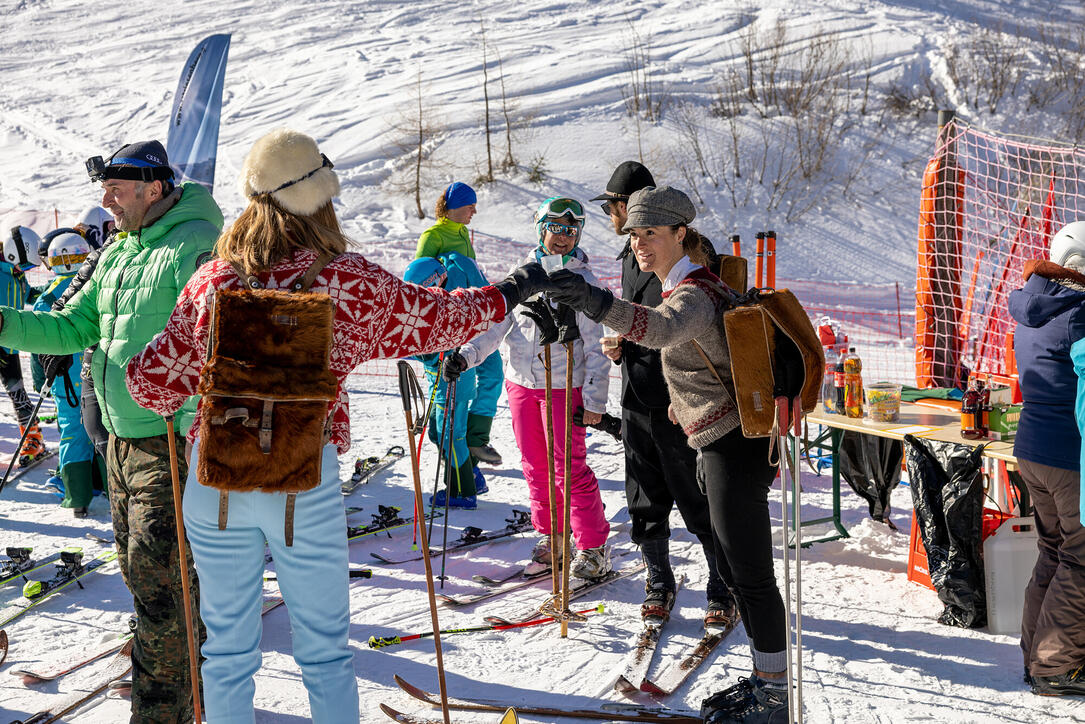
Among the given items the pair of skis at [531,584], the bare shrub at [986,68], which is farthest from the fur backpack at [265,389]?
the bare shrub at [986,68]

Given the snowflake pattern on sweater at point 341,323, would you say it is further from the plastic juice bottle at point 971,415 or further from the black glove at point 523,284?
the plastic juice bottle at point 971,415

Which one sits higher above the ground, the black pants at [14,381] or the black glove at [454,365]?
the black glove at [454,365]

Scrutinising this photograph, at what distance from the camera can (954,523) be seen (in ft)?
14.0

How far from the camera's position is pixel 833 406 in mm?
5266

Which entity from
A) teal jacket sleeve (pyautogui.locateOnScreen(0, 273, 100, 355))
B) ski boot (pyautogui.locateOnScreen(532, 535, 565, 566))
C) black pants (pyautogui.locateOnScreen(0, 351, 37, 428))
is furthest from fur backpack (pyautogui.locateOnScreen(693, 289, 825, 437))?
black pants (pyautogui.locateOnScreen(0, 351, 37, 428))

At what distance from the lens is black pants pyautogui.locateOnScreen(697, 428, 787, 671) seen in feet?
11.2

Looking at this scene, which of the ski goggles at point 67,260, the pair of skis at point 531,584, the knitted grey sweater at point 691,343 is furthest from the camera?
the ski goggles at point 67,260

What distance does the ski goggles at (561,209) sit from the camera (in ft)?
15.1

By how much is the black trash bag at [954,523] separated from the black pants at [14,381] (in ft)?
22.1

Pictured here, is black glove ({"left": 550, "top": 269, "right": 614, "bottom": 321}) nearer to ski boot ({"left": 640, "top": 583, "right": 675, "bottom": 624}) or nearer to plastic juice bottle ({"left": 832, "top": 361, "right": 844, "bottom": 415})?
ski boot ({"left": 640, "top": 583, "right": 675, "bottom": 624})

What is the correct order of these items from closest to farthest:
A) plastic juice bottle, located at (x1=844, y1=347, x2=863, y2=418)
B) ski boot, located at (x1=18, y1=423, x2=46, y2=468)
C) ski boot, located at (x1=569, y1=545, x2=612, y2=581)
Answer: ski boot, located at (x1=569, y1=545, x2=612, y2=581)
plastic juice bottle, located at (x1=844, y1=347, x2=863, y2=418)
ski boot, located at (x1=18, y1=423, x2=46, y2=468)

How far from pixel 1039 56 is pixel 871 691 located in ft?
78.8

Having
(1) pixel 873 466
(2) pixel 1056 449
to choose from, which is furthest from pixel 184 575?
(1) pixel 873 466

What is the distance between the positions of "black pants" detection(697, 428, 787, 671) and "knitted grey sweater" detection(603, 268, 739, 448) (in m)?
0.09
